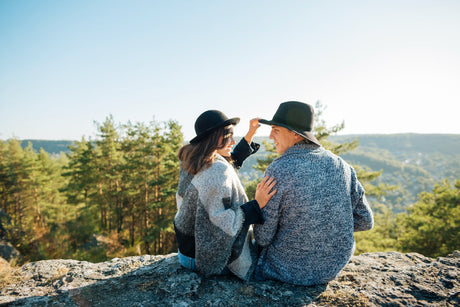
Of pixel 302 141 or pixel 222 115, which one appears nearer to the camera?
pixel 302 141

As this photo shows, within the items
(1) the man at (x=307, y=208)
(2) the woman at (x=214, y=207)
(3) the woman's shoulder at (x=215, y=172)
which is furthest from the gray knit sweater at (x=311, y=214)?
(3) the woman's shoulder at (x=215, y=172)

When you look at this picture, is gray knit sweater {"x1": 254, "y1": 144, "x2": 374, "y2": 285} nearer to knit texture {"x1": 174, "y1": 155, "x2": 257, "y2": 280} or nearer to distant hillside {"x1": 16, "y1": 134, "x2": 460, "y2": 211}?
knit texture {"x1": 174, "y1": 155, "x2": 257, "y2": 280}

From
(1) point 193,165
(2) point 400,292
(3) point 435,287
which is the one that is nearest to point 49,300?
(1) point 193,165

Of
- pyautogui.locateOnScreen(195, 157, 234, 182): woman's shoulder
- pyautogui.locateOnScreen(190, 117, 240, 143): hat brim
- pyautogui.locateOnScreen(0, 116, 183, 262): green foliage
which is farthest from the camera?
pyautogui.locateOnScreen(0, 116, 183, 262): green foliage

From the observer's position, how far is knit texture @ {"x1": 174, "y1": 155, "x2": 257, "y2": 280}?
6.27ft

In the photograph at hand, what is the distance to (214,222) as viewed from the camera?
1887mm

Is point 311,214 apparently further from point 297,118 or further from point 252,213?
point 297,118

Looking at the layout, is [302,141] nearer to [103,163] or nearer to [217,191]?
[217,191]

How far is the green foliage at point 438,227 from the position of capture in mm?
8734

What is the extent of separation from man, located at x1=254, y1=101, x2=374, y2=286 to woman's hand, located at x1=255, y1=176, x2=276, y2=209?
47mm

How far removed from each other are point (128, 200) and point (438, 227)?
21612mm

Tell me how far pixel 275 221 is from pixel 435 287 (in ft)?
5.97

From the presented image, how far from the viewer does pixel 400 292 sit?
197 centimetres

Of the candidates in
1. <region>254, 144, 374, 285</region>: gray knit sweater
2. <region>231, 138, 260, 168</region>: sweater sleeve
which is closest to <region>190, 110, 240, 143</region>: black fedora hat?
<region>254, 144, 374, 285</region>: gray knit sweater
